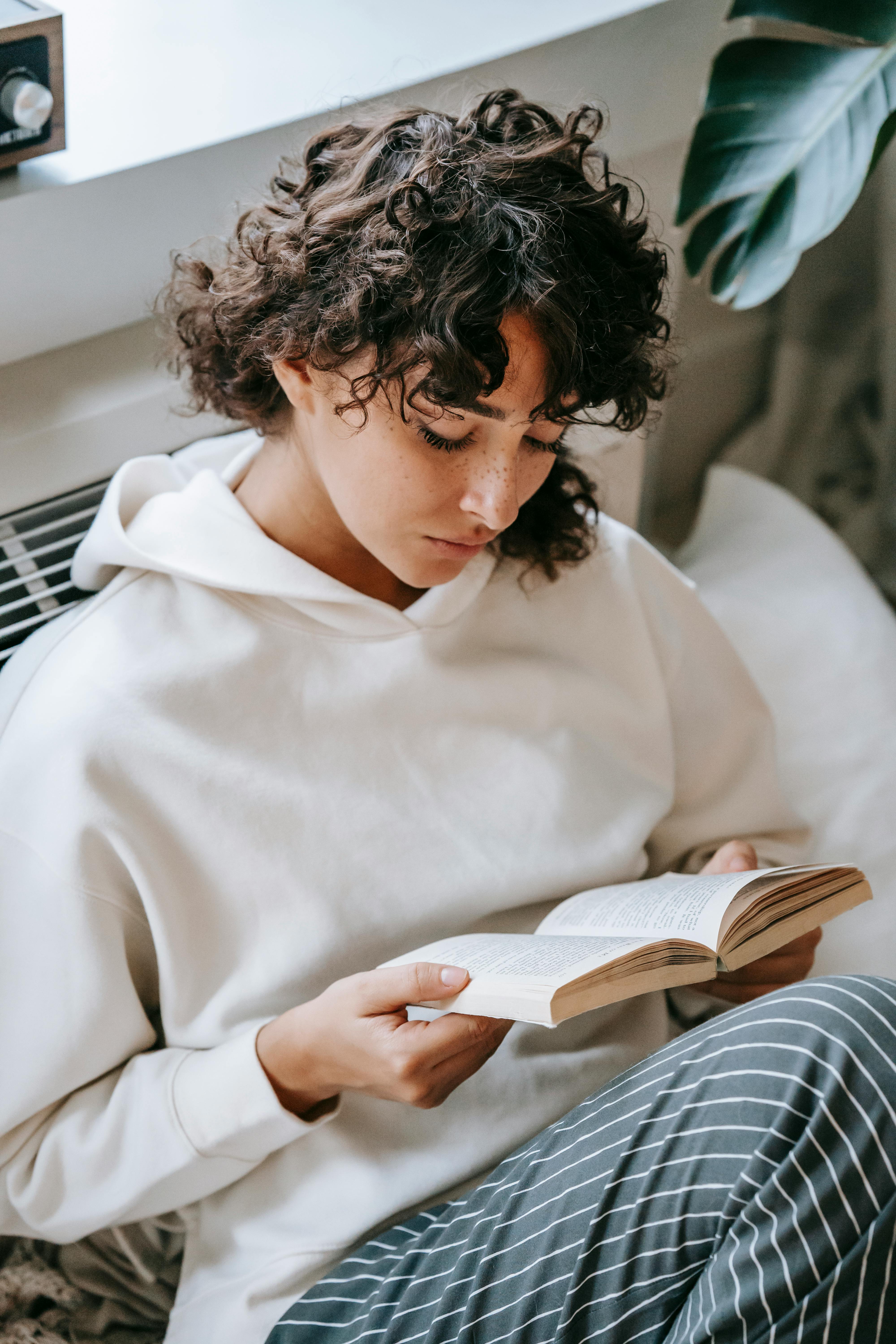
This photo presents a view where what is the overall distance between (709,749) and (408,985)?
51cm

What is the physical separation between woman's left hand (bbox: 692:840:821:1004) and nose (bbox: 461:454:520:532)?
402mm

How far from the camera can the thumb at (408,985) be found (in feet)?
2.50

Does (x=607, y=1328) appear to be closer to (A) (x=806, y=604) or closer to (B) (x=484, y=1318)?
(B) (x=484, y=1318)

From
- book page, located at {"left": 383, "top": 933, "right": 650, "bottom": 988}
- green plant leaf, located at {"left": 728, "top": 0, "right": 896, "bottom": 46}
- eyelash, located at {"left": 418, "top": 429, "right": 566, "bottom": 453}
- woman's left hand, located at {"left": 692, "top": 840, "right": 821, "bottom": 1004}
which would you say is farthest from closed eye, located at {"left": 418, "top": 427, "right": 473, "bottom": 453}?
green plant leaf, located at {"left": 728, "top": 0, "right": 896, "bottom": 46}

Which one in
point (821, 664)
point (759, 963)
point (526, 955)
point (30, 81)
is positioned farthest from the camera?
point (821, 664)

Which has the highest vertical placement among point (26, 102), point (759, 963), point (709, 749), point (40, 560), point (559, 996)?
point (26, 102)

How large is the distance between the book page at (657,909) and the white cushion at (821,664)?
0.35 m

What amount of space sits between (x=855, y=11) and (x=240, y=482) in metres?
0.84

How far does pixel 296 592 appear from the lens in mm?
931

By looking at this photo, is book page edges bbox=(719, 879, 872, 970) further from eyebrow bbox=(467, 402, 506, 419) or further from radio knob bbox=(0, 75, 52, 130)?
radio knob bbox=(0, 75, 52, 130)

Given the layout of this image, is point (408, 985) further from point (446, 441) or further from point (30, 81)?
point (30, 81)

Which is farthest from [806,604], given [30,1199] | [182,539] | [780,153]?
[30,1199]

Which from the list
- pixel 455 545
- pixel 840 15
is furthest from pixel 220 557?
pixel 840 15

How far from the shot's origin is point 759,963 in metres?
1.06
